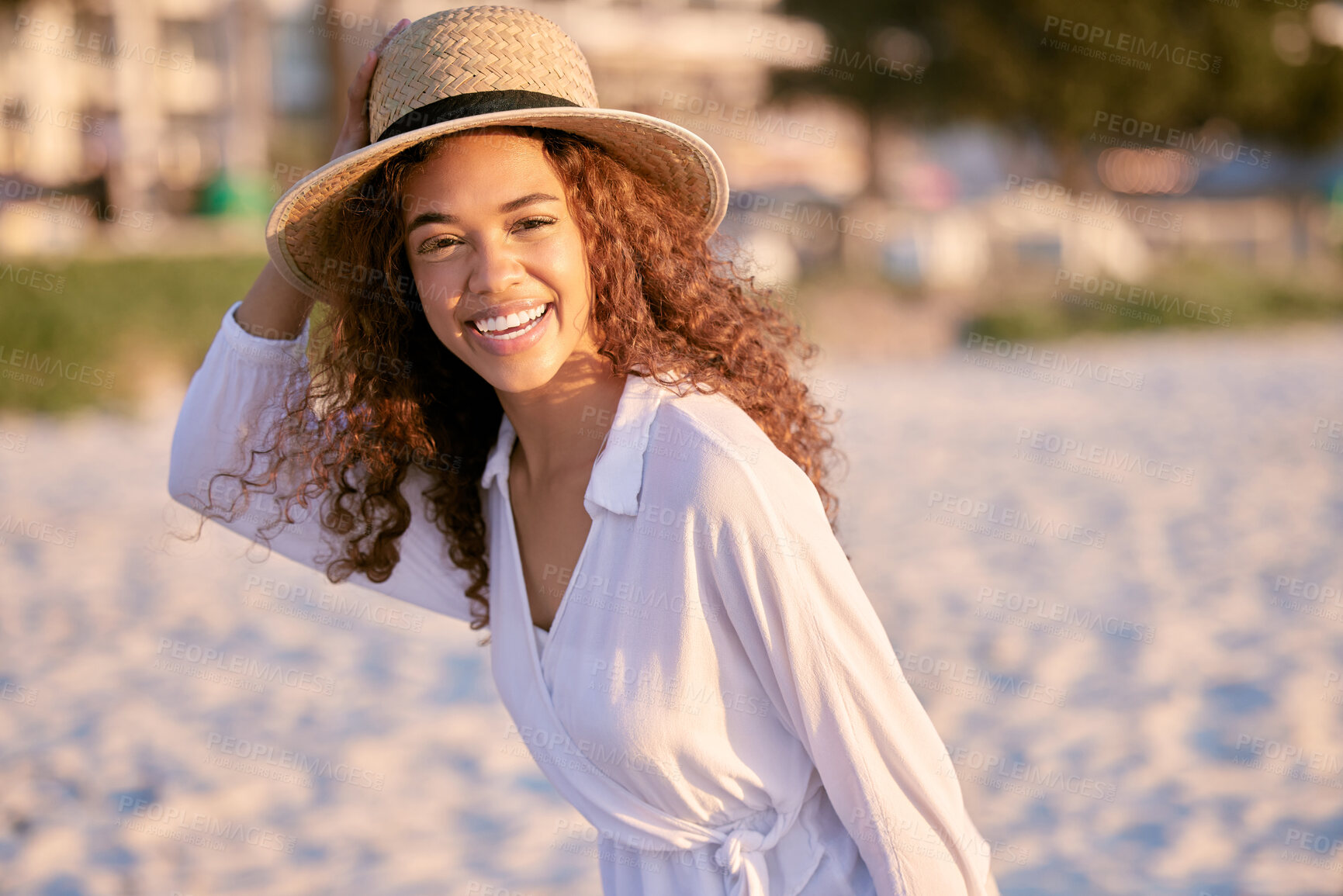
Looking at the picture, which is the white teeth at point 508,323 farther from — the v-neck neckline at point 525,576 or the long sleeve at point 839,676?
the long sleeve at point 839,676

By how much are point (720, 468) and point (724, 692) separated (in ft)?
1.04

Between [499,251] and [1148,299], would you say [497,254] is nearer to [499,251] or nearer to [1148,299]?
[499,251]

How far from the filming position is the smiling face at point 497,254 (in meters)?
1.58

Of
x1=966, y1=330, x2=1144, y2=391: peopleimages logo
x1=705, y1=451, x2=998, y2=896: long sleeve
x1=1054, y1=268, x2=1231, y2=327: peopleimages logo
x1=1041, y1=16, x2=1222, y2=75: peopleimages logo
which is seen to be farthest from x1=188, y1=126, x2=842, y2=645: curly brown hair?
x1=1041, y1=16, x2=1222, y2=75: peopleimages logo

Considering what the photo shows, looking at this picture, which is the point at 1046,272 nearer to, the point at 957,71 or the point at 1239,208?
the point at 957,71

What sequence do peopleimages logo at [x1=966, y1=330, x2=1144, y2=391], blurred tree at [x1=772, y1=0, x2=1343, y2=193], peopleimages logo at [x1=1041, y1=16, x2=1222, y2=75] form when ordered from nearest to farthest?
1. peopleimages logo at [x1=966, y1=330, x2=1144, y2=391]
2. peopleimages logo at [x1=1041, y1=16, x2=1222, y2=75]
3. blurred tree at [x1=772, y1=0, x2=1343, y2=193]

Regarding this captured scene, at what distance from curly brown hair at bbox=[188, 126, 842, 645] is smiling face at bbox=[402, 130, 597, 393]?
5cm

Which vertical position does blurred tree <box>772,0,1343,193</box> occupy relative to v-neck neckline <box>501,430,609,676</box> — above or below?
above

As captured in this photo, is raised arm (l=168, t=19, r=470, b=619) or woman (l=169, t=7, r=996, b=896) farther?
raised arm (l=168, t=19, r=470, b=619)

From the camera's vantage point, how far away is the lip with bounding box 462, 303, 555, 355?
1.60 meters

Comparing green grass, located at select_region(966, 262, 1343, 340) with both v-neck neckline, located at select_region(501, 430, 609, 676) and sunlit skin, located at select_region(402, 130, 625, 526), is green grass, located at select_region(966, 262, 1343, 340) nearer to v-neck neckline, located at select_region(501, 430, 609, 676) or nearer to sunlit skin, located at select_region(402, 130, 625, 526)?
v-neck neckline, located at select_region(501, 430, 609, 676)

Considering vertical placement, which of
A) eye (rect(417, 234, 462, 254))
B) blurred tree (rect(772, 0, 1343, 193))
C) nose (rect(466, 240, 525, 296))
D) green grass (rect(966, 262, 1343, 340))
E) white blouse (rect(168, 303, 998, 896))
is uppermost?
blurred tree (rect(772, 0, 1343, 193))

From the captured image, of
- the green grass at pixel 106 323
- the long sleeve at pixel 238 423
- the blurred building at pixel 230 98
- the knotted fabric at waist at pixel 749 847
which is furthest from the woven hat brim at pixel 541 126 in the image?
the green grass at pixel 106 323

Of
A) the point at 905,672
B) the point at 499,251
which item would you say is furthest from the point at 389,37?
the point at 905,672
